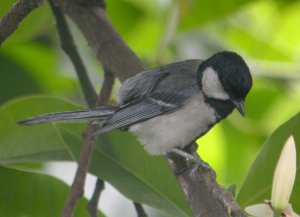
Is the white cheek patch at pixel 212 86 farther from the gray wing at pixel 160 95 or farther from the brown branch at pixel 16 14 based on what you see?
the brown branch at pixel 16 14

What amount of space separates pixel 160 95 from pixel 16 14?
2.67ft

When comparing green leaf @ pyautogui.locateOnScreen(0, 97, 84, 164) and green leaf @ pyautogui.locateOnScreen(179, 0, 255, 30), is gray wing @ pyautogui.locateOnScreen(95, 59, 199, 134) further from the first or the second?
green leaf @ pyautogui.locateOnScreen(179, 0, 255, 30)

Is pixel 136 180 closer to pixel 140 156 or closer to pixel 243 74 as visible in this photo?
pixel 140 156

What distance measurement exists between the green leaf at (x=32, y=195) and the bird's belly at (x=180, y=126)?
1.22 ft

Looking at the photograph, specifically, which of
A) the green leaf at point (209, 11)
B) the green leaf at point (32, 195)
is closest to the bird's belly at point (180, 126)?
the green leaf at point (32, 195)

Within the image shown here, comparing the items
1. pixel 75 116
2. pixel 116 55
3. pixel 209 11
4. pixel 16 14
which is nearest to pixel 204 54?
pixel 209 11

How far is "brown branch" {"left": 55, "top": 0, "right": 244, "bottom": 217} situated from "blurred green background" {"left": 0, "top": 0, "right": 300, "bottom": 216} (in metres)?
0.14

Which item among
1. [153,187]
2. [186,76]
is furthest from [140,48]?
[153,187]

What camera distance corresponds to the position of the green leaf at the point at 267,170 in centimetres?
225

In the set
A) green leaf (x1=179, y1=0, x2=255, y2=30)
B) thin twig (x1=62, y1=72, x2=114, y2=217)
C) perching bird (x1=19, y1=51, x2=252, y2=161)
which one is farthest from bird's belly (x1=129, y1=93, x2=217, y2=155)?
green leaf (x1=179, y1=0, x2=255, y2=30)

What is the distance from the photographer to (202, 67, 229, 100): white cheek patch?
2.64 m

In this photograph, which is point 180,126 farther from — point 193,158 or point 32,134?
point 32,134

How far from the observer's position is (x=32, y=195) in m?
2.36

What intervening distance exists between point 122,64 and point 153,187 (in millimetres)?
465
